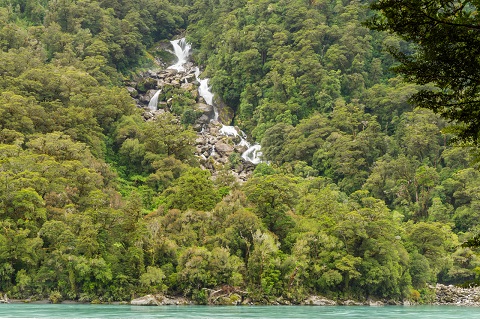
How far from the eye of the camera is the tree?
8102 millimetres

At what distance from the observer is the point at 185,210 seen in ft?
191

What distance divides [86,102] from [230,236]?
35.3 meters

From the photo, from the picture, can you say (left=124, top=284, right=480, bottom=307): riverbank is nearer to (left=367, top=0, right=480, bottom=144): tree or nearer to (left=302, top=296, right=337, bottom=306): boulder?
(left=302, top=296, right=337, bottom=306): boulder

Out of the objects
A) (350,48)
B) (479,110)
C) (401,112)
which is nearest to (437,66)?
(479,110)

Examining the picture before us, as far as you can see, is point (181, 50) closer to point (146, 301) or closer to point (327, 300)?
point (327, 300)

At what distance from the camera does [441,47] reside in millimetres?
8547

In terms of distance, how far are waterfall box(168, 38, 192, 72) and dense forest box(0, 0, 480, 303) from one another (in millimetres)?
3037

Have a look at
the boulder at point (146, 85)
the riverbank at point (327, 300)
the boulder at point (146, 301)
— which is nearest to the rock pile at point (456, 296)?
the riverbank at point (327, 300)

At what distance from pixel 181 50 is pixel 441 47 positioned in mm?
124978

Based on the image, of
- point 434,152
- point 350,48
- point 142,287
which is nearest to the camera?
point 142,287

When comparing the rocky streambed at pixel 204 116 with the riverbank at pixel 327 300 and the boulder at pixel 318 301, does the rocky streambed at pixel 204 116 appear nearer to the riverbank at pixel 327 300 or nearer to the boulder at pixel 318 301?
the boulder at pixel 318 301

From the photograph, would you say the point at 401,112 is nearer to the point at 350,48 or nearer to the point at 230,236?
the point at 350,48

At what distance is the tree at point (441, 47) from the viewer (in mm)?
8102

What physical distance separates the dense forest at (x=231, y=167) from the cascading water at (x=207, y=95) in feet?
8.73
